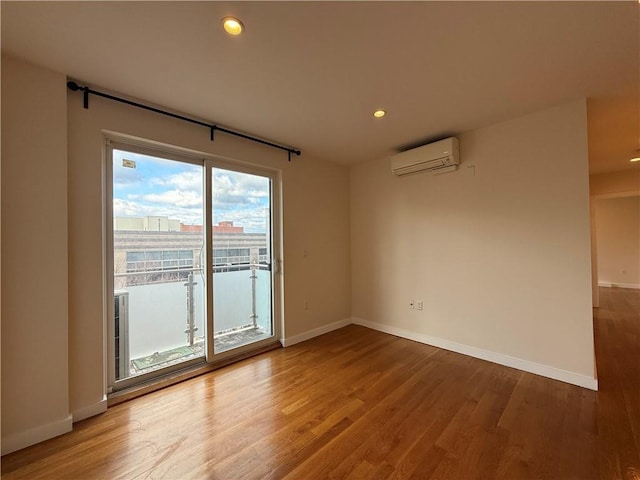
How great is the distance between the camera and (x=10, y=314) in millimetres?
1635

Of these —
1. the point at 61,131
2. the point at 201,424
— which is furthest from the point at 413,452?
the point at 61,131

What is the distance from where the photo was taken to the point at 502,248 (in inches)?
107

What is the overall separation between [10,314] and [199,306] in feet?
4.42

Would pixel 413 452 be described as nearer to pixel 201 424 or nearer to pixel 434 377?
pixel 434 377

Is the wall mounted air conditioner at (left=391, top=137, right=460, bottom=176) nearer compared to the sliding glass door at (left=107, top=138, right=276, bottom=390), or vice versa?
the sliding glass door at (left=107, top=138, right=276, bottom=390)

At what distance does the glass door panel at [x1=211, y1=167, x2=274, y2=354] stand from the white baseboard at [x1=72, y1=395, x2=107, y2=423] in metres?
0.97

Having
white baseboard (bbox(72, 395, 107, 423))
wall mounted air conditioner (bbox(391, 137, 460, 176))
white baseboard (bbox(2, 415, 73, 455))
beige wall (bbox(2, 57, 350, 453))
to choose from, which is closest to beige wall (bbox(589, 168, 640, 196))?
wall mounted air conditioner (bbox(391, 137, 460, 176))

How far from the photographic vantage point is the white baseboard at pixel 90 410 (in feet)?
6.24

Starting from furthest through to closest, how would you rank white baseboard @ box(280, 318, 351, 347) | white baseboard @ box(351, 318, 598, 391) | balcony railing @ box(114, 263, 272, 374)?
white baseboard @ box(280, 318, 351, 347) < balcony railing @ box(114, 263, 272, 374) < white baseboard @ box(351, 318, 598, 391)

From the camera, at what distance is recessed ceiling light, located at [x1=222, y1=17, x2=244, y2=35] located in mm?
1431

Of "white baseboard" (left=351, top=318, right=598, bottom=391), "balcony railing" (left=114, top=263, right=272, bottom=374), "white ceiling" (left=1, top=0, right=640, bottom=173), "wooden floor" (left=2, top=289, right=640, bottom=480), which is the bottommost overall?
"wooden floor" (left=2, top=289, right=640, bottom=480)

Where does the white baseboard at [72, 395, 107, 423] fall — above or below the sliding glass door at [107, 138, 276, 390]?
below

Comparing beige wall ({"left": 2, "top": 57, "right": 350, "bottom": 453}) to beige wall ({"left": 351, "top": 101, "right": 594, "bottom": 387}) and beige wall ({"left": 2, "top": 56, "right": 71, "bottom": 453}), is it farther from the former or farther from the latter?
beige wall ({"left": 351, "top": 101, "right": 594, "bottom": 387})

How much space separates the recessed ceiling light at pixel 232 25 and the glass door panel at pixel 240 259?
1.54m
